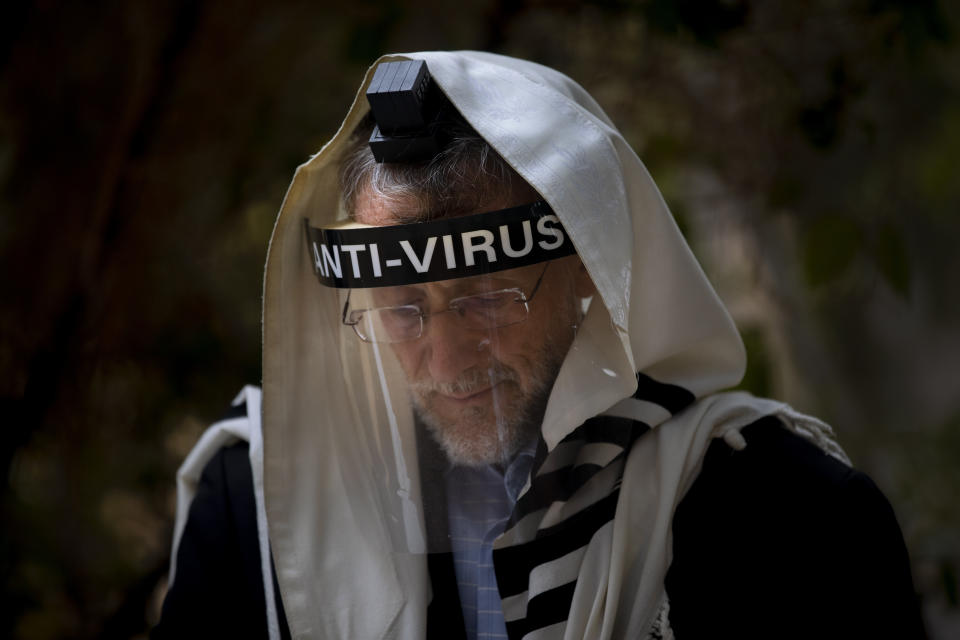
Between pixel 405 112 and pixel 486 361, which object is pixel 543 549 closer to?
pixel 486 361

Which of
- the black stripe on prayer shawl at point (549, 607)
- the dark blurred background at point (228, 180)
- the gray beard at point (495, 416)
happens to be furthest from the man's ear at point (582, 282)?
the dark blurred background at point (228, 180)

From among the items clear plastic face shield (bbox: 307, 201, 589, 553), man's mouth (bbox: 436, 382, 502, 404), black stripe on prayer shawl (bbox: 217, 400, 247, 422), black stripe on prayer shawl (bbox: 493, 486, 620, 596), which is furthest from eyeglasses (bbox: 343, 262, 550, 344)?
black stripe on prayer shawl (bbox: 217, 400, 247, 422)

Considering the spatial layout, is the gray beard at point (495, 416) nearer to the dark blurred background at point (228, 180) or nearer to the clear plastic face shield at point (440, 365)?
the clear plastic face shield at point (440, 365)

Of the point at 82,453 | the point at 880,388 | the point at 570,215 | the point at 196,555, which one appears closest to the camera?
the point at 570,215

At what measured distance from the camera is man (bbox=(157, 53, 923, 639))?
1368 millimetres

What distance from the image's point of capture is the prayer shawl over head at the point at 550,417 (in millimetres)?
1358

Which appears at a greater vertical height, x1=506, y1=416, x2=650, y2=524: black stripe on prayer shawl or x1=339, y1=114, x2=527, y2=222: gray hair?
x1=339, y1=114, x2=527, y2=222: gray hair

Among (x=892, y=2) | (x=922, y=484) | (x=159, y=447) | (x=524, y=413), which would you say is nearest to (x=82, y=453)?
(x=159, y=447)

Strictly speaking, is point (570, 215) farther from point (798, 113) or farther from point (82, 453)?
point (82, 453)

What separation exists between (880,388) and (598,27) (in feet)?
13.4

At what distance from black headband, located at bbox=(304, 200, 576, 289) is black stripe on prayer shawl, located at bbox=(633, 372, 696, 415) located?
0.29 metres

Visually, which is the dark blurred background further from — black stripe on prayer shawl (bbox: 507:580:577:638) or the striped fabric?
black stripe on prayer shawl (bbox: 507:580:577:638)

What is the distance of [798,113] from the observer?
283cm

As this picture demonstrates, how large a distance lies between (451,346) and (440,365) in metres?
0.04
